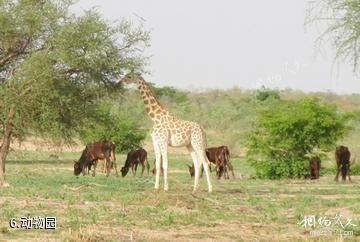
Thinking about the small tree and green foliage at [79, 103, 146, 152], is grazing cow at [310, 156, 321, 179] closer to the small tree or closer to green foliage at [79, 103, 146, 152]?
the small tree

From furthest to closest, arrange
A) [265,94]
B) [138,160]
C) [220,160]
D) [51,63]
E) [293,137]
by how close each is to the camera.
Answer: [265,94] < [293,137] < [138,160] < [220,160] < [51,63]

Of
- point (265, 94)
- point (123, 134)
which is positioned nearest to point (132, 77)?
point (123, 134)

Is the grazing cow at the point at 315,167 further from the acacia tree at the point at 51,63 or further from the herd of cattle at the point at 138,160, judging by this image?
the acacia tree at the point at 51,63

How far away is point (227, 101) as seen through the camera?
7962 centimetres

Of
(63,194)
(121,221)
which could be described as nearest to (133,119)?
(63,194)

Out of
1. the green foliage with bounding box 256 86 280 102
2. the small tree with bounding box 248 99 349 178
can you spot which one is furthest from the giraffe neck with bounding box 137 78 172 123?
the green foliage with bounding box 256 86 280 102

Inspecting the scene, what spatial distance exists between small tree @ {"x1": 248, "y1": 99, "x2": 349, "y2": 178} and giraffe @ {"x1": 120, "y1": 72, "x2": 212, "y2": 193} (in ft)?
33.0

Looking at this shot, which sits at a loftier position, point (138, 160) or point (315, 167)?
point (138, 160)

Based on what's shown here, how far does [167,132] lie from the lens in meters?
21.2

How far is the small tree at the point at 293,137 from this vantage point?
31625 mm

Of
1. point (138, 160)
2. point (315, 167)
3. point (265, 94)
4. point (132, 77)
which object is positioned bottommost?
point (315, 167)

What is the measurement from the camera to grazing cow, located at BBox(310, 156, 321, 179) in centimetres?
3014

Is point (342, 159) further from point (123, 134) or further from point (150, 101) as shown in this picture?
point (123, 134)

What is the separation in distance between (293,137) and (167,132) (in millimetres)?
11789
